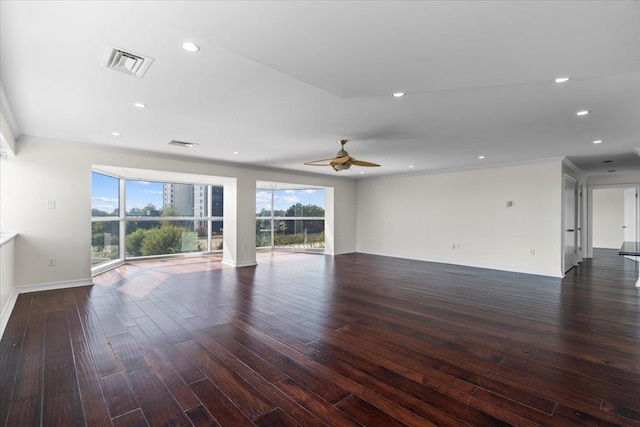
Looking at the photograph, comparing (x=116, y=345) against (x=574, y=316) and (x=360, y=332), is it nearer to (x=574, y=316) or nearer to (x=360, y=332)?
(x=360, y=332)

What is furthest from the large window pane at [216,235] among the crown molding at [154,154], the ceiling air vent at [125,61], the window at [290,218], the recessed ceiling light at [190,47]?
the recessed ceiling light at [190,47]

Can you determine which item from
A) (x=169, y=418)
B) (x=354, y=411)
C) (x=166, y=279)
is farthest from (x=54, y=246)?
(x=354, y=411)

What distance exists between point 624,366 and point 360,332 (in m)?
2.19

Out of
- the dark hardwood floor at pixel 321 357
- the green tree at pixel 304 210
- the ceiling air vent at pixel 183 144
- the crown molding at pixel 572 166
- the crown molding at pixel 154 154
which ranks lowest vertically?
the dark hardwood floor at pixel 321 357

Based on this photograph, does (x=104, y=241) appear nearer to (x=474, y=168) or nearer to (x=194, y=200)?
(x=194, y=200)

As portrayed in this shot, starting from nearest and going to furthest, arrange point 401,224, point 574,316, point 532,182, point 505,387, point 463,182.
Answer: point 505,387
point 574,316
point 532,182
point 463,182
point 401,224

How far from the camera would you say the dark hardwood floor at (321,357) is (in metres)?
1.92

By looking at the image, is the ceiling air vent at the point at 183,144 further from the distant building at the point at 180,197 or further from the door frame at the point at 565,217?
the door frame at the point at 565,217

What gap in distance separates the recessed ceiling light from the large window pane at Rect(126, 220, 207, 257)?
6785mm

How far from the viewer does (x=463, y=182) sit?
7.52m

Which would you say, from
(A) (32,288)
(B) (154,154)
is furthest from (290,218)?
(A) (32,288)

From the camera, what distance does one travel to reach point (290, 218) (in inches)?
408

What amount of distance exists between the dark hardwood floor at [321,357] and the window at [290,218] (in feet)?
17.0

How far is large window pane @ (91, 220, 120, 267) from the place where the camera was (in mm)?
6332
